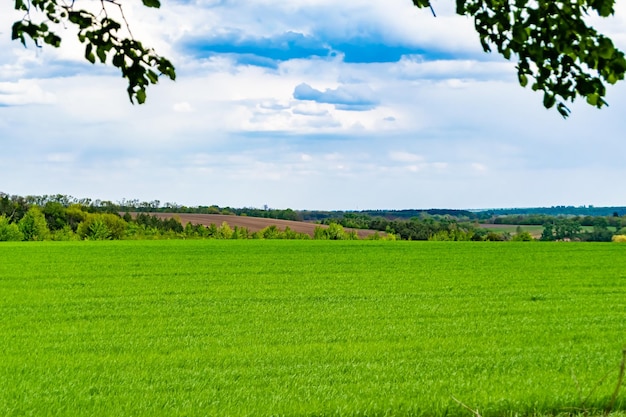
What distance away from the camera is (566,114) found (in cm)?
504

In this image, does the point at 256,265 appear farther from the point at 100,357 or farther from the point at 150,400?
Answer: the point at 150,400

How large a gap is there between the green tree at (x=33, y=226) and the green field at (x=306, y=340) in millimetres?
32876

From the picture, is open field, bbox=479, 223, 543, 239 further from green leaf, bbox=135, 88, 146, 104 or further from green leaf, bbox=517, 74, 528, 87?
green leaf, bbox=135, 88, 146, 104

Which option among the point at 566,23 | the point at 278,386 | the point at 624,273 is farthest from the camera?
the point at 624,273

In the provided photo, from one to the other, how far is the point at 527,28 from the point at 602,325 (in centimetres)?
1192

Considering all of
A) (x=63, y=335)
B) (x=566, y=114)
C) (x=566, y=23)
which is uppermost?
(x=566, y=23)

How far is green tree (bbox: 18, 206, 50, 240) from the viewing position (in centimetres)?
6031

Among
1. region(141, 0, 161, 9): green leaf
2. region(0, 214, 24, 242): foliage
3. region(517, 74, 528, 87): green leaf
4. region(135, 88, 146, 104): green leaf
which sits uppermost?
region(141, 0, 161, 9): green leaf

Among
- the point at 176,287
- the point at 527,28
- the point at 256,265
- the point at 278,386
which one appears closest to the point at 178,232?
the point at 256,265

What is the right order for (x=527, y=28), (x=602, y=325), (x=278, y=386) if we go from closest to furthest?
1. (x=527, y=28)
2. (x=278, y=386)
3. (x=602, y=325)

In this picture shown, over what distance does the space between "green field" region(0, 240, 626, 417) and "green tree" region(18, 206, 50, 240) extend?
32876mm

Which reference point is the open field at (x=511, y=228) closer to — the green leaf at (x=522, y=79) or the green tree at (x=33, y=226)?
the green tree at (x=33, y=226)

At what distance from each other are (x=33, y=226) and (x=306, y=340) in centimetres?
5367

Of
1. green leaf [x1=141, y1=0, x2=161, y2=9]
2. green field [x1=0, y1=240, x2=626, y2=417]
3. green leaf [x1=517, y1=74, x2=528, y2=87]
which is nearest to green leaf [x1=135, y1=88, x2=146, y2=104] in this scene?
green leaf [x1=141, y1=0, x2=161, y2=9]
